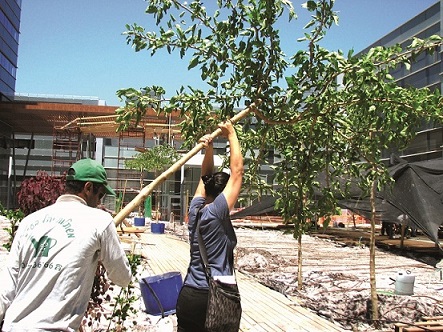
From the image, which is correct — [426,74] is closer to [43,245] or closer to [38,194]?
[38,194]

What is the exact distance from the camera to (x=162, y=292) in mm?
6227

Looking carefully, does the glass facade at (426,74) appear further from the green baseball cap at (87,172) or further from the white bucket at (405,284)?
the green baseball cap at (87,172)

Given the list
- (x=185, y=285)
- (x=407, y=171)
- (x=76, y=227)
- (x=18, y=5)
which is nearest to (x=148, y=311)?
(x=185, y=285)

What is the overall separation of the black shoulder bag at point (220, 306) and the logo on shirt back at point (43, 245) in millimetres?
Answer: 1038

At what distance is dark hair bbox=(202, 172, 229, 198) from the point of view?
2.97m

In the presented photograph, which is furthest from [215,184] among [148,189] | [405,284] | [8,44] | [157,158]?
[8,44]

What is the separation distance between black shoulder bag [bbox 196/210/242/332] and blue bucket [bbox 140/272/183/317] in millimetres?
3544

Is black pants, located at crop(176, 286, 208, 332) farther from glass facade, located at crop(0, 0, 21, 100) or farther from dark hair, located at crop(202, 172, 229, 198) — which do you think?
glass facade, located at crop(0, 0, 21, 100)

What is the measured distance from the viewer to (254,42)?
314 centimetres

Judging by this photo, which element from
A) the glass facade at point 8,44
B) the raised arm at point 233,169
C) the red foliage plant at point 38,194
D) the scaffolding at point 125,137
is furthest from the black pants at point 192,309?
the glass facade at point 8,44

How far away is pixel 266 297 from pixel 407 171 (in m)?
8.59

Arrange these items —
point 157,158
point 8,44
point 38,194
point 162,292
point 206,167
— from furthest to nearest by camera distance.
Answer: point 8,44 < point 157,158 < point 38,194 < point 162,292 < point 206,167

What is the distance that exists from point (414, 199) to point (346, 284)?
488cm

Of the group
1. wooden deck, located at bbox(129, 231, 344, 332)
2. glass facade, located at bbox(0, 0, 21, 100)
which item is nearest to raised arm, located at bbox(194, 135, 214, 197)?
wooden deck, located at bbox(129, 231, 344, 332)
